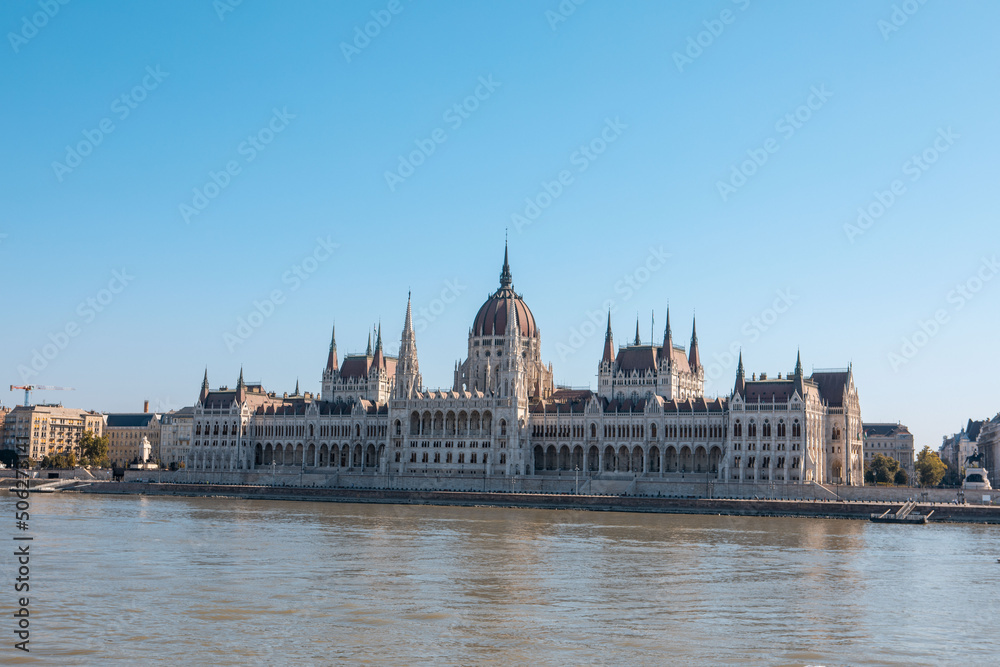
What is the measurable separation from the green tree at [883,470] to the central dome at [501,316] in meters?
43.8

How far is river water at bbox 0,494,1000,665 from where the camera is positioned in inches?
1140

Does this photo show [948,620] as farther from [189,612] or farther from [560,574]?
[189,612]

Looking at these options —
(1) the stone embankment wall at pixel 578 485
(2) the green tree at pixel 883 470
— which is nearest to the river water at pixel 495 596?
(1) the stone embankment wall at pixel 578 485

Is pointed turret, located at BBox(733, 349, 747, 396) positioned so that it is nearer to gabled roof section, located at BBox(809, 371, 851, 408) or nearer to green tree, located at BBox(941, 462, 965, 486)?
gabled roof section, located at BBox(809, 371, 851, 408)

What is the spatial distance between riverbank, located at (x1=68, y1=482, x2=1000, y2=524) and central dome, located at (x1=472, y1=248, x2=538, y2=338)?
35526 mm

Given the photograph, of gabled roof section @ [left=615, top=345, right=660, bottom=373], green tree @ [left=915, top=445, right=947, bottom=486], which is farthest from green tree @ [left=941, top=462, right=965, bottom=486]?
gabled roof section @ [left=615, top=345, right=660, bottom=373]

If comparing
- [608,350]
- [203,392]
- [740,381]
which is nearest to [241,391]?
[203,392]

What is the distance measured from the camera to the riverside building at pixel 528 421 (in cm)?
11550

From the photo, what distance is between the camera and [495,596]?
38469 mm

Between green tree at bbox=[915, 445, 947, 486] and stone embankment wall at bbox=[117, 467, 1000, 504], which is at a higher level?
green tree at bbox=[915, 445, 947, 486]

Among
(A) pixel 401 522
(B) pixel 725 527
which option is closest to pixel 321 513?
(A) pixel 401 522

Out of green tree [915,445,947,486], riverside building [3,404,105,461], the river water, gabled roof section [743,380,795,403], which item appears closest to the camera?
the river water

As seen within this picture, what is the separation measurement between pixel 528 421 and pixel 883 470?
41535 millimetres

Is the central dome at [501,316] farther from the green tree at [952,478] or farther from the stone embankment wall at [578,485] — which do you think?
the green tree at [952,478]
